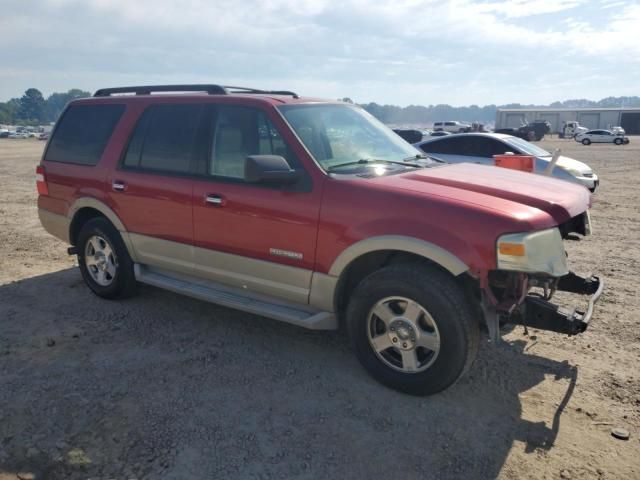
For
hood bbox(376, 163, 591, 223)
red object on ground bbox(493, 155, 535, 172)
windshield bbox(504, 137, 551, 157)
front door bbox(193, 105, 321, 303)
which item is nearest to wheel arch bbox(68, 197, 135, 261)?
front door bbox(193, 105, 321, 303)

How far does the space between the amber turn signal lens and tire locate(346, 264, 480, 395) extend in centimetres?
40

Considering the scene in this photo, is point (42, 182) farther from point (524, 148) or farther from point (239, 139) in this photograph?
point (524, 148)

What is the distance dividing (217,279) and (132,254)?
1.09m

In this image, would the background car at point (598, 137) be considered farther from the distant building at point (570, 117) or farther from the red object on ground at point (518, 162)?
the red object on ground at point (518, 162)

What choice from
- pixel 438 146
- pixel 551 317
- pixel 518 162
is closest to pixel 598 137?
pixel 438 146

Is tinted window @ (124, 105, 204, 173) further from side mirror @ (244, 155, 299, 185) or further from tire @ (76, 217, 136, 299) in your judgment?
side mirror @ (244, 155, 299, 185)

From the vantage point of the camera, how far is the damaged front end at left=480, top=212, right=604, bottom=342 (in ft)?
10.4

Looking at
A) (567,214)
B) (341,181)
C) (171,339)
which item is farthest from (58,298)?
(567,214)

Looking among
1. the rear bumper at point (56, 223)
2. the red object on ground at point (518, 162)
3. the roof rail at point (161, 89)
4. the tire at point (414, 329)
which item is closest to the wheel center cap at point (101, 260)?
the rear bumper at point (56, 223)

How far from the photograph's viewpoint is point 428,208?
3.39 m

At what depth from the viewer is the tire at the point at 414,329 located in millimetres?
3354

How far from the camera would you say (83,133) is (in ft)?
17.8

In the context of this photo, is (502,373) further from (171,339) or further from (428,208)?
(171,339)

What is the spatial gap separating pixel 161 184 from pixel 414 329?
2528 millimetres
